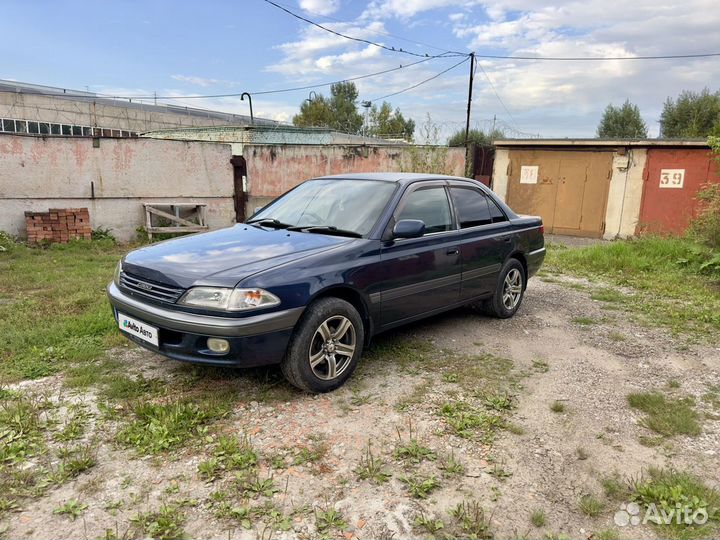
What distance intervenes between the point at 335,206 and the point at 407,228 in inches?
29.6

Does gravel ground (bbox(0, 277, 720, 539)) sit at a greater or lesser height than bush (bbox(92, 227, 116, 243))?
lesser

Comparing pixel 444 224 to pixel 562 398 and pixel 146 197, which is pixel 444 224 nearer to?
pixel 562 398

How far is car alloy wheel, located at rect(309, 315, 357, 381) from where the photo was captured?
3.49 m

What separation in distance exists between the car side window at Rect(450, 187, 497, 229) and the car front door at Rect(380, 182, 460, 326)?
165mm

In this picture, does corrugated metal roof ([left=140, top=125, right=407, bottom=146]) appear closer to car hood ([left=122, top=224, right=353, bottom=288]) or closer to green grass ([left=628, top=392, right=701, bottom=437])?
car hood ([left=122, top=224, right=353, bottom=288])

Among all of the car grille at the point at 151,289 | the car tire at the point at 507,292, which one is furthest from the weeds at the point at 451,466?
the car tire at the point at 507,292

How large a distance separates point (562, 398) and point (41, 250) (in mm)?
8935

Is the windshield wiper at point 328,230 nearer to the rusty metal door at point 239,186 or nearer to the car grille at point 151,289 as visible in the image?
the car grille at point 151,289

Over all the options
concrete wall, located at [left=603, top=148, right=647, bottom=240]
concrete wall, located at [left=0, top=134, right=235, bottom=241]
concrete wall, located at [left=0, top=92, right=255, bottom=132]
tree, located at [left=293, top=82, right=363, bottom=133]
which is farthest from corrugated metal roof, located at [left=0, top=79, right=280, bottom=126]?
concrete wall, located at [left=603, top=148, right=647, bottom=240]

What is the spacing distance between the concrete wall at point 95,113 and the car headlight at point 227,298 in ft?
93.8

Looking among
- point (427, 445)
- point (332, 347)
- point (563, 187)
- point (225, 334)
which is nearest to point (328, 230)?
point (332, 347)

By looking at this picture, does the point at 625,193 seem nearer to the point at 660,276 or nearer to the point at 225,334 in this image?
the point at 660,276

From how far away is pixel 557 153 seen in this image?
13094 mm

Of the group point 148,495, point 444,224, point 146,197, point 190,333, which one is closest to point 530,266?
point 444,224
